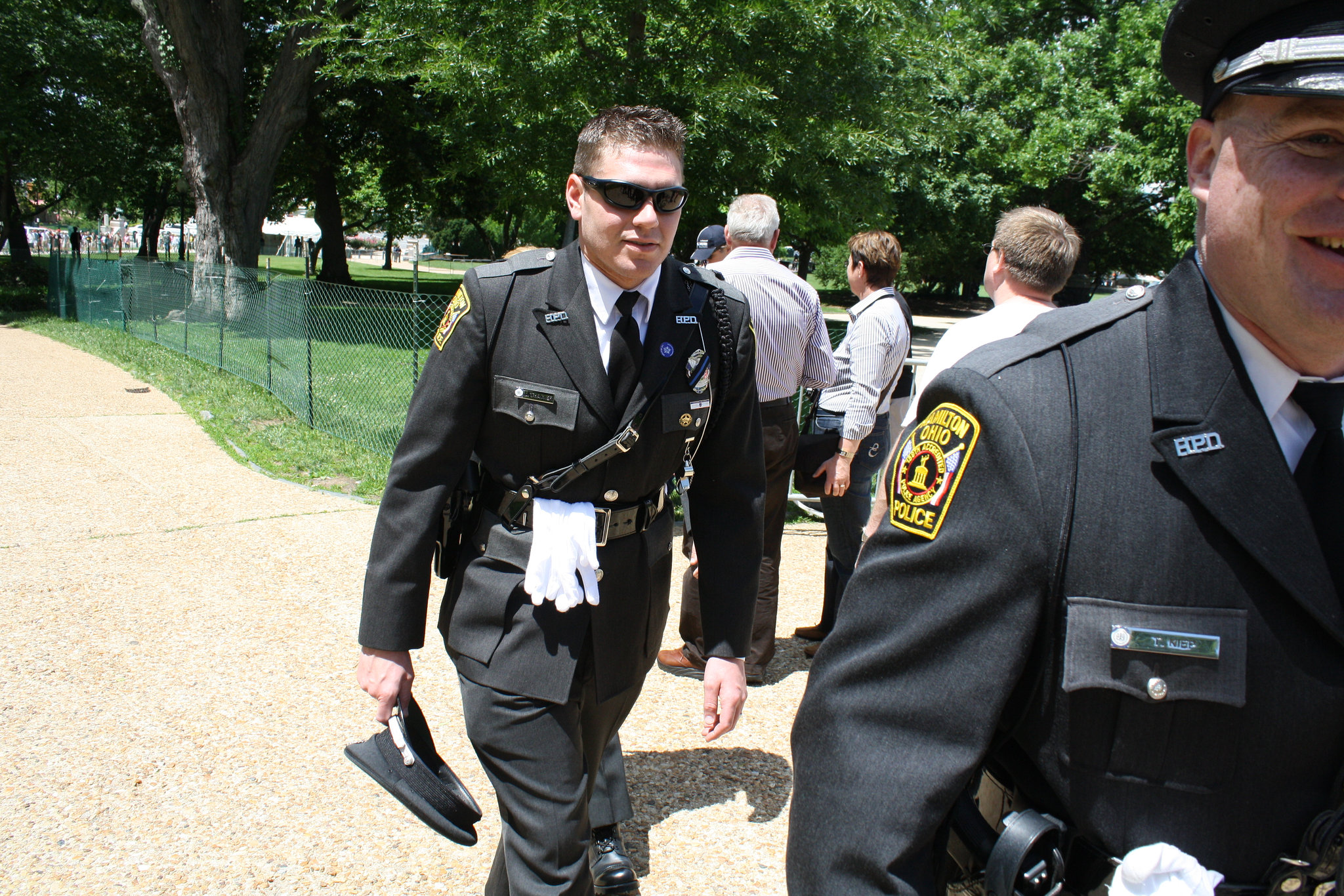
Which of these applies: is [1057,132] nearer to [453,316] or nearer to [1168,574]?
[453,316]

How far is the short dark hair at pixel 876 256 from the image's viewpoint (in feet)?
16.7

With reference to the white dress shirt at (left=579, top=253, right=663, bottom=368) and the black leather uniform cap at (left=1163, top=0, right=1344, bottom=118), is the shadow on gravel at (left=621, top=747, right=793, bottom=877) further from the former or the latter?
the black leather uniform cap at (left=1163, top=0, right=1344, bottom=118)

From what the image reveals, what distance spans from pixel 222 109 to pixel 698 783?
18110mm

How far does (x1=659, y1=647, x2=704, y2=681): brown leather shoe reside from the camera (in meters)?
4.81

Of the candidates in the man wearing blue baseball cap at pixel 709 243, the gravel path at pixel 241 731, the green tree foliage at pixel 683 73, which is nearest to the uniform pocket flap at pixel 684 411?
the gravel path at pixel 241 731

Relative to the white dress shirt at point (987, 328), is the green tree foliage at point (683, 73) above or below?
above

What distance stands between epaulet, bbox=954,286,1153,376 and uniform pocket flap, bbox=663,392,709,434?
1234 millimetres

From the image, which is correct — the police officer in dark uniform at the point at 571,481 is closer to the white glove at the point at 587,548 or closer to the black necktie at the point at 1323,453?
the white glove at the point at 587,548

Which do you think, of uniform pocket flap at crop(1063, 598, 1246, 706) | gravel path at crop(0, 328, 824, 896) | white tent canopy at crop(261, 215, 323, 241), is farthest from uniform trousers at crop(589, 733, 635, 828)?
white tent canopy at crop(261, 215, 323, 241)

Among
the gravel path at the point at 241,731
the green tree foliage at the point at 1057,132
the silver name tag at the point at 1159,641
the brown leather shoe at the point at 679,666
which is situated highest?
the green tree foliage at the point at 1057,132

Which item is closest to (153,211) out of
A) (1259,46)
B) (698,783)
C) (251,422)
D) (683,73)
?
(251,422)

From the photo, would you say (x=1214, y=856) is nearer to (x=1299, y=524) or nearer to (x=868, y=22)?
(x=1299, y=524)

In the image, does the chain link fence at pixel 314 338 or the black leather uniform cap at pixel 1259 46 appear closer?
the black leather uniform cap at pixel 1259 46

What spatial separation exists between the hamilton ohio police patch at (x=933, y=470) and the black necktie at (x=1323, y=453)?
38 cm
